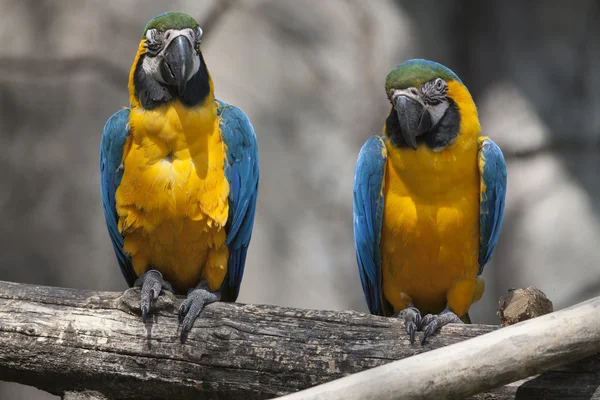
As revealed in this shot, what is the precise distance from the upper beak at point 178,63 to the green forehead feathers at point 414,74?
831 millimetres

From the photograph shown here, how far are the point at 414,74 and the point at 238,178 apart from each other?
2.77 ft

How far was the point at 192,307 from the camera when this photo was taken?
2.80 metres

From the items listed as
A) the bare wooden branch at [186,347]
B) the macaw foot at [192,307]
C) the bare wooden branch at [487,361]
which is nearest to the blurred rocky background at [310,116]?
the macaw foot at [192,307]

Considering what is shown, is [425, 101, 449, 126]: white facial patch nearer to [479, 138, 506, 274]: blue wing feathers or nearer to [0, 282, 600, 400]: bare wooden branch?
[479, 138, 506, 274]: blue wing feathers

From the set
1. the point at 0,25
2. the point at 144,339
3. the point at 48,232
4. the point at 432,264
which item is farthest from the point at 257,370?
the point at 0,25

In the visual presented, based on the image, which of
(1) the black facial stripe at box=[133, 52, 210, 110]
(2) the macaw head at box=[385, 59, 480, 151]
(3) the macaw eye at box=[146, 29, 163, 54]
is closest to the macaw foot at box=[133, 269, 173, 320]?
(1) the black facial stripe at box=[133, 52, 210, 110]

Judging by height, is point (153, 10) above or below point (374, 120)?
above

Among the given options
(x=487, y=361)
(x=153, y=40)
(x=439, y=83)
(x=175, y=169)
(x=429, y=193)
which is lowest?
(x=487, y=361)

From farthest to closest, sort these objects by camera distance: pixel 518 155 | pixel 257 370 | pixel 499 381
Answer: pixel 518 155, pixel 257 370, pixel 499 381

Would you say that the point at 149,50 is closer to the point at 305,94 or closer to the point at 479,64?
the point at 305,94

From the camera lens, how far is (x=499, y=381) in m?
2.34

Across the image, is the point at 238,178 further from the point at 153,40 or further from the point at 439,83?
the point at 439,83

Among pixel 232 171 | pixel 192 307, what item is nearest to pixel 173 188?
pixel 232 171

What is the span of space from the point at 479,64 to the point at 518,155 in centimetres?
71
